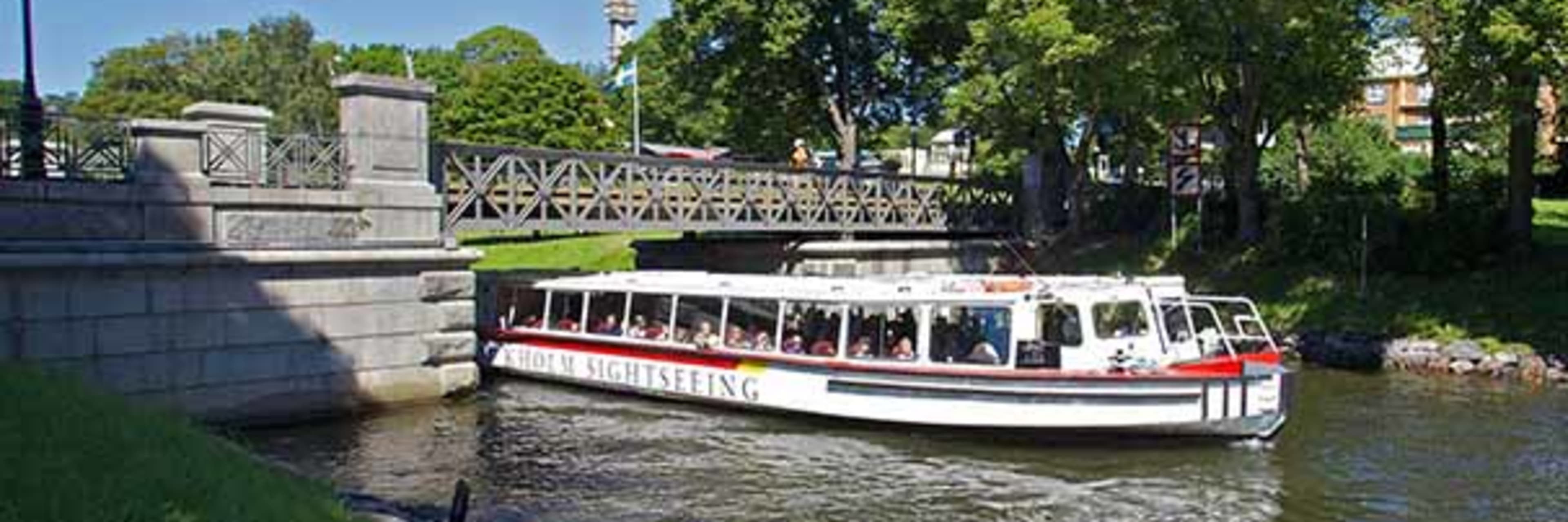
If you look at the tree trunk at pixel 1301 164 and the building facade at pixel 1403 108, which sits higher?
the building facade at pixel 1403 108

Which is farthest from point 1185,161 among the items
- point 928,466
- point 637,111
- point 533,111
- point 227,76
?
point 227,76

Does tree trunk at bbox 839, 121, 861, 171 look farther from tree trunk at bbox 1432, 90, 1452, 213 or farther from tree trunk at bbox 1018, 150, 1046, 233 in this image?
tree trunk at bbox 1432, 90, 1452, 213

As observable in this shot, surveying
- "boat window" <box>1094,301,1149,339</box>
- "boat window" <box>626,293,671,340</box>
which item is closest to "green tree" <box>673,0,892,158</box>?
"boat window" <box>626,293,671,340</box>

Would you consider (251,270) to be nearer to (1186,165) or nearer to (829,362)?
(829,362)

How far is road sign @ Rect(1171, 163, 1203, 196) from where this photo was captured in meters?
37.5

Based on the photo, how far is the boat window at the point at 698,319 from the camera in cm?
2392

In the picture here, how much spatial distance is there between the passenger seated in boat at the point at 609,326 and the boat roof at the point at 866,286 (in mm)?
539

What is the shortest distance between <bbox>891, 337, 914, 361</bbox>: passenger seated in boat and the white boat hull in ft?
0.90

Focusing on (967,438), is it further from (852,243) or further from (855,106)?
(855,106)

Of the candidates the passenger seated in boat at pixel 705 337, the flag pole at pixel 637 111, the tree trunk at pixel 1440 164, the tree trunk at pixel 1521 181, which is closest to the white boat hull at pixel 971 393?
the passenger seated in boat at pixel 705 337

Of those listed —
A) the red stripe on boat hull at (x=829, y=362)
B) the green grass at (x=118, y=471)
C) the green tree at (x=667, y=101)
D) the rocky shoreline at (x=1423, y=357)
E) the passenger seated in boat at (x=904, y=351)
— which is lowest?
the rocky shoreline at (x=1423, y=357)

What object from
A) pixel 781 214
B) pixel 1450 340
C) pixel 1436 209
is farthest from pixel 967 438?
pixel 1436 209

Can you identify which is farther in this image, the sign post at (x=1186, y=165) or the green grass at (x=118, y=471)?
the sign post at (x=1186, y=165)

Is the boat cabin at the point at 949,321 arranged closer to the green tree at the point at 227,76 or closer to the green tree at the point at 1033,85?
the green tree at the point at 1033,85
